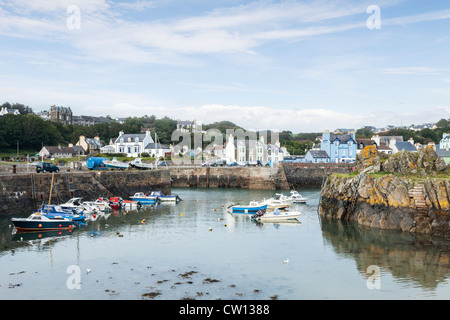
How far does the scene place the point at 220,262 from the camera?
2488 centimetres

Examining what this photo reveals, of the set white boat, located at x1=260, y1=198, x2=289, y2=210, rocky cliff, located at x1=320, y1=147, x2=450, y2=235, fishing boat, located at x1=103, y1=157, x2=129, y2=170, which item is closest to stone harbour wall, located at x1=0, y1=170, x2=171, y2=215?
fishing boat, located at x1=103, y1=157, x2=129, y2=170

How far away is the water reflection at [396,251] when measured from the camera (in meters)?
22.5

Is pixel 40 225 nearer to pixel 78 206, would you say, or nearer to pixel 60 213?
pixel 60 213

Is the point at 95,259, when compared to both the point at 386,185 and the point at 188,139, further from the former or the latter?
the point at 188,139

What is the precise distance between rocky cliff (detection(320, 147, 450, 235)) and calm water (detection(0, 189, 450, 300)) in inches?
59.2

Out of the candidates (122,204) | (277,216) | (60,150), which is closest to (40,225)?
(122,204)

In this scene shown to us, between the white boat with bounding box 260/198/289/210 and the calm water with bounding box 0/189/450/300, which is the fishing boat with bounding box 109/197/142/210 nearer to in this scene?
the calm water with bounding box 0/189/450/300

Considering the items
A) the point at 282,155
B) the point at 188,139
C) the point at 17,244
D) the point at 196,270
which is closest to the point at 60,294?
the point at 196,270

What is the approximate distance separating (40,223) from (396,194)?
27298mm

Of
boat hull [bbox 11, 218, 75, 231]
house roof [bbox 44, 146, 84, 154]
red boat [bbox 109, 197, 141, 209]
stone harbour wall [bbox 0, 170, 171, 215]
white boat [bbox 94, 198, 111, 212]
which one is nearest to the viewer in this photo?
boat hull [bbox 11, 218, 75, 231]

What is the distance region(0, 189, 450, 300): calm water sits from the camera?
19.8 metres

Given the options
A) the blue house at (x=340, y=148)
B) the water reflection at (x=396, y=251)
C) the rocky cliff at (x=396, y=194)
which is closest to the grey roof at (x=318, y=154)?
the blue house at (x=340, y=148)

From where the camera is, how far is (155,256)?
26.1 m

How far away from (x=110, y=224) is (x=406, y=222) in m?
23.9
